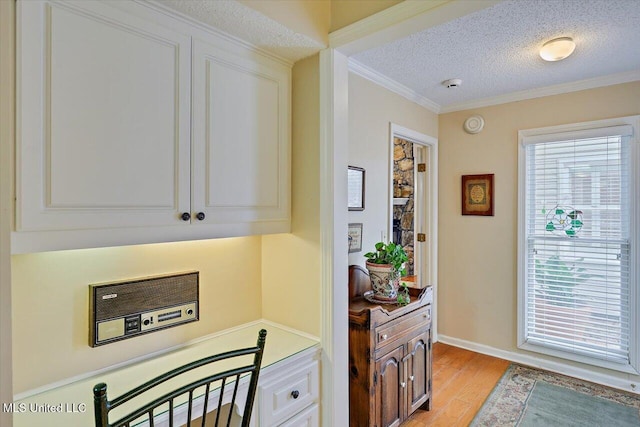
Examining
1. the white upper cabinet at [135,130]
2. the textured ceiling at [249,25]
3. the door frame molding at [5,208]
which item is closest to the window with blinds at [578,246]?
the textured ceiling at [249,25]

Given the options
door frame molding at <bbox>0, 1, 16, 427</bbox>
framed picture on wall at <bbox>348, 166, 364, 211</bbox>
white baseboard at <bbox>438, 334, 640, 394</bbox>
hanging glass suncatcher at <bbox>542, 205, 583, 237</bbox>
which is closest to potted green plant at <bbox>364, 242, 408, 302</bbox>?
framed picture on wall at <bbox>348, 166, 364, 211</bbox>

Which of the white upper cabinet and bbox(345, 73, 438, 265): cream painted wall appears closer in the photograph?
the white upper cabinet

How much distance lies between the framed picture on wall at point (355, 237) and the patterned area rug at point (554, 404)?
1.38 m

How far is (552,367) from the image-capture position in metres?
3.06

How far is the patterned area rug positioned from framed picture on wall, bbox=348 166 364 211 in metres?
1.64

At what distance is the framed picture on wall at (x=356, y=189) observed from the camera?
2.57m

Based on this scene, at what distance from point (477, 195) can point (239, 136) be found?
→ 262 centimetres

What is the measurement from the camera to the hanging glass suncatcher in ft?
9.63

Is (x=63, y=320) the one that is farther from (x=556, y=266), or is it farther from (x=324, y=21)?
(x=556, y=266)

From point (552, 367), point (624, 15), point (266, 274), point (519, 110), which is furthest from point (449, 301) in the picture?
point (624, 15)

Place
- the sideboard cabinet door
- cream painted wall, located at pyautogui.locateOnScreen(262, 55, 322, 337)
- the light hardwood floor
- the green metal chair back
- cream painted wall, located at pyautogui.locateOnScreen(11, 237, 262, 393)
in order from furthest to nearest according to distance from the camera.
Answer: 1. the light hardwood floor
2. cream painted wall, located at pyautogui.locateOnScreen(262, 55, 322, 337)
3. cream painted wall, located at pyautogui.locateOnScreen(11, 237, 262, 393)
4. the sideboard cabinet door
5. the green metal chair back

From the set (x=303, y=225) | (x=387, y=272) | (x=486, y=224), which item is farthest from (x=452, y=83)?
(x=303, y=225)

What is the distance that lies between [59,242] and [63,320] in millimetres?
410

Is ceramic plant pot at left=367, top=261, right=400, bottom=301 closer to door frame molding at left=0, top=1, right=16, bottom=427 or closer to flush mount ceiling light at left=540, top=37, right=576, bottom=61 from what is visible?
flush mount ceiling light at left=540, top=37, right=576, bottom=61
